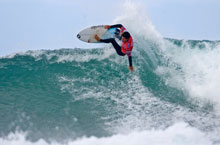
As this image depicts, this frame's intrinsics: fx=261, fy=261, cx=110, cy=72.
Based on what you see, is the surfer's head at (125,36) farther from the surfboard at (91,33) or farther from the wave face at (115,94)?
the wave face at (115,94)

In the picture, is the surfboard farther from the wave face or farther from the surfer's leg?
the wave face

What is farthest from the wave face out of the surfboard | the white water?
the surfboard

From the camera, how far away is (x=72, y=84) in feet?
31.1

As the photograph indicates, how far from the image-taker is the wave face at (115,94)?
6.99 m

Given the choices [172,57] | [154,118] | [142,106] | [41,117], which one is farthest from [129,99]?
[172,57]

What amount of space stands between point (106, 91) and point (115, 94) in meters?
0.37

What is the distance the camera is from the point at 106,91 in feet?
29.9

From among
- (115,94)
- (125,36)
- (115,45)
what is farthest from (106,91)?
(125,36)

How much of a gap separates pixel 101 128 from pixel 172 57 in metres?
5.80

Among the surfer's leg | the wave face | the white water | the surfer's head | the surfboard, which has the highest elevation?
the surfboard

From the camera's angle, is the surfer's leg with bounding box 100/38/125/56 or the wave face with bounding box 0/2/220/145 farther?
the surfer's leg with bounding box 100/38/125/56

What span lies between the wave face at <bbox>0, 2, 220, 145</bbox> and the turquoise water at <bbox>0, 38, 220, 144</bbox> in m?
0.03

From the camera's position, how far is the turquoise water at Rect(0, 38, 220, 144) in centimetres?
737

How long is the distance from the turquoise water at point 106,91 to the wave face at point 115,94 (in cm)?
3
